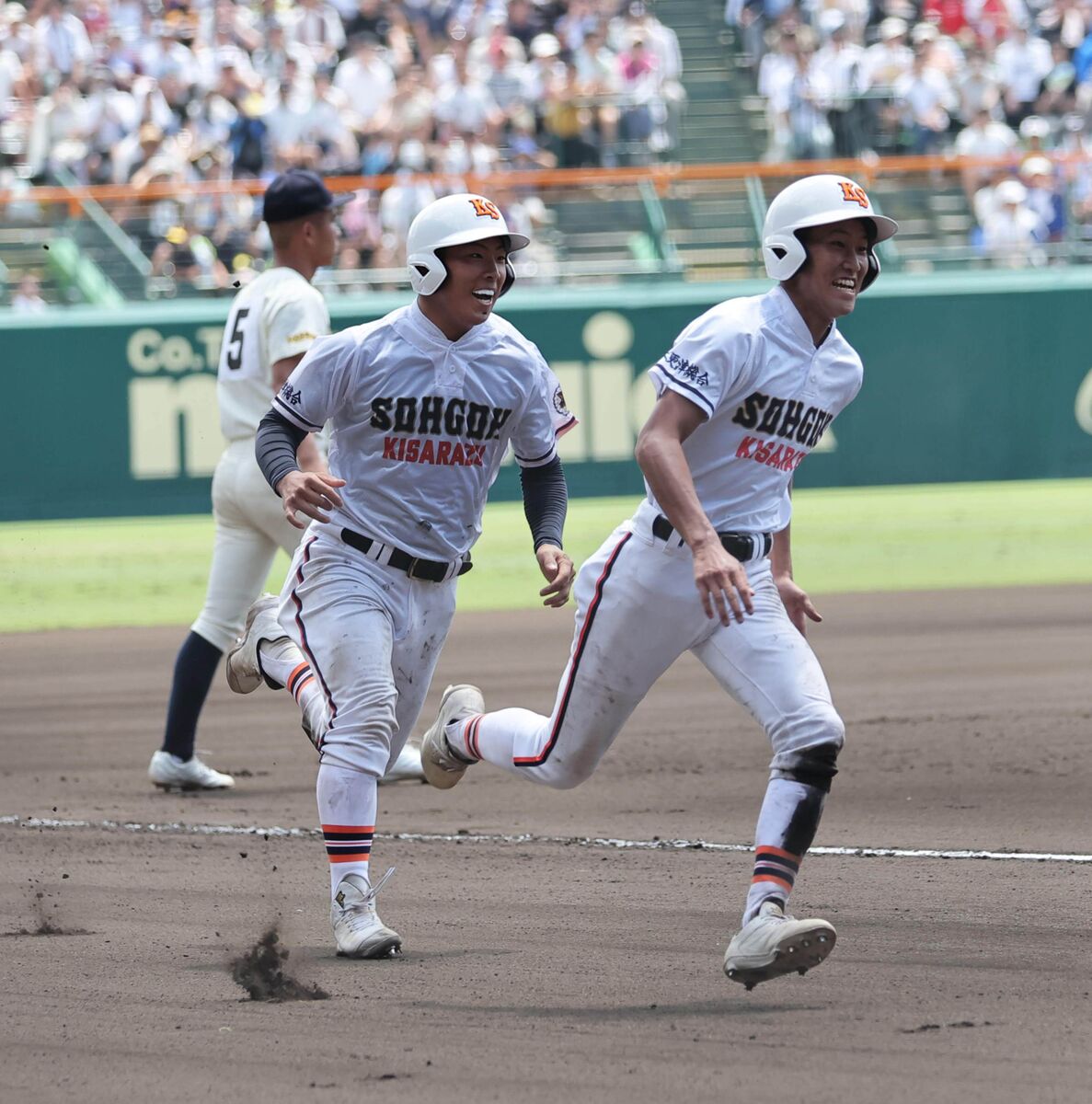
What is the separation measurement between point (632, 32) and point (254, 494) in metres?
14.3

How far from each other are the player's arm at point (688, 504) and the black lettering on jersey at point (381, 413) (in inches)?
32.8

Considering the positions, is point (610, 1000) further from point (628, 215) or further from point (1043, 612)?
point (628, 215)

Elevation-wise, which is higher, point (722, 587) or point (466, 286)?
point (466, 286)

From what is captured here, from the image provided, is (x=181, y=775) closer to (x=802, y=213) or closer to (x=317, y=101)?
(x=802, y=213)

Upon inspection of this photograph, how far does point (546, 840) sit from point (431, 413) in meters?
2.13

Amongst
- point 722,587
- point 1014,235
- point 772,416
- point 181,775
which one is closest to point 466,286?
point 772,416

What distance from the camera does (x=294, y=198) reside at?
7926 millimetres

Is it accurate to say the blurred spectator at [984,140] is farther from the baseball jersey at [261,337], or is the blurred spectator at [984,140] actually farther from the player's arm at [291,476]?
the player's arm at [291,476]

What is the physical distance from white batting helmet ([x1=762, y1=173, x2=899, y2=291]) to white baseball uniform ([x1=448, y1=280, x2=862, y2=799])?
103mm

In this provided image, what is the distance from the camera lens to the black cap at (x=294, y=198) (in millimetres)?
7918

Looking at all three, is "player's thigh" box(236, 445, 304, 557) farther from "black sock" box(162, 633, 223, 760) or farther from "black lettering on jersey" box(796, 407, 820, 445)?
"black lettering on jersey" box(796, 407, 820, 445)

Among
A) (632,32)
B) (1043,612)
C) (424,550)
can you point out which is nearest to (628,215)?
(632,32)

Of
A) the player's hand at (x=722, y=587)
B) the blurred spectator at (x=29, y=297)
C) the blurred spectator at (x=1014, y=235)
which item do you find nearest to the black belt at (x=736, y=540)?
the player's hand at (x=722, y=587)

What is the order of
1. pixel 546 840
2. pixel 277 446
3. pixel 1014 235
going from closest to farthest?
pixel 277 446, pixel 546 840, pixel 1014 235
